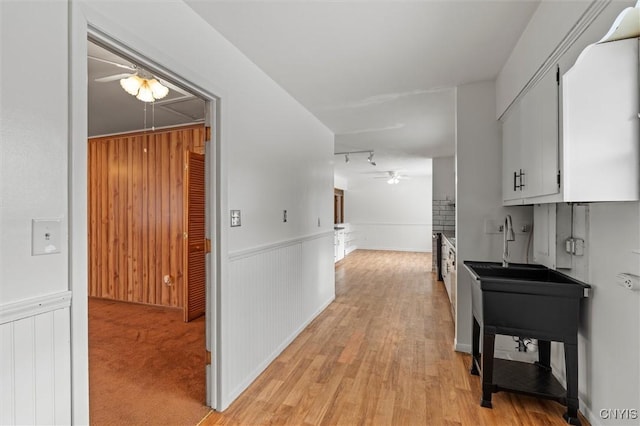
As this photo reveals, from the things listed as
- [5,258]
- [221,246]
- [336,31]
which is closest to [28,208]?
[5,258]

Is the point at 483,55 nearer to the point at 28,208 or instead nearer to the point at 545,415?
the point at 545,415

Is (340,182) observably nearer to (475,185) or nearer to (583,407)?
(475,185)

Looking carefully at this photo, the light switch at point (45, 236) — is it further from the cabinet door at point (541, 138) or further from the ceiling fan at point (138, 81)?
the cabinet door at point (541, 138)

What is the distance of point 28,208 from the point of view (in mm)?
1045

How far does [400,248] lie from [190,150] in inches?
318

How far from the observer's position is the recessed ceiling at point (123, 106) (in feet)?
8.30

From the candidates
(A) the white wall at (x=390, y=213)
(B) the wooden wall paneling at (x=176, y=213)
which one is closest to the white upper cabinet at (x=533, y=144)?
(B) the wooden wall paneling at (x=176, y=213)

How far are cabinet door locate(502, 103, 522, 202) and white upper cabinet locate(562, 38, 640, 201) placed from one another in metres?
0.82

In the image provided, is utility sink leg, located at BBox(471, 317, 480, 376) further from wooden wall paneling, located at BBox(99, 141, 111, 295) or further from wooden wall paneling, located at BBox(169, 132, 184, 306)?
wooden wall paneling, located at BBox(99, 141, 111, 295)

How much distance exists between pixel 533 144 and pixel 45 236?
2.63 m

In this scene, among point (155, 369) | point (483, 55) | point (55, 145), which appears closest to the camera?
point (55, 145)

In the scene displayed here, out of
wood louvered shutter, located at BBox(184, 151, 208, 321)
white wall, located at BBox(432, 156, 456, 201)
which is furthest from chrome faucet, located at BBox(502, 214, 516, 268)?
white wall, located at BBox(432, 156, 456, 201)

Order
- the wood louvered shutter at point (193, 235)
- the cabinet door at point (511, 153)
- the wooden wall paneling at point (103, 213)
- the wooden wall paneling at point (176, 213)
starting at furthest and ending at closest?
the wooden wall paneling at point (103, 213) → the wooden wall paneling at point (176, 213) → the wood louvered shutter at point (193, 235) → the cabinet door at point (511, 153)

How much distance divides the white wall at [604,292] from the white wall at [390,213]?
828 cm
